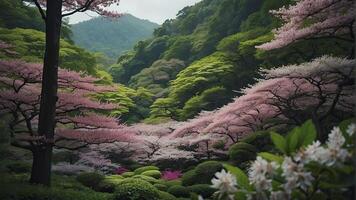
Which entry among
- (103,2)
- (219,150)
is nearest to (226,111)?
(219,150)

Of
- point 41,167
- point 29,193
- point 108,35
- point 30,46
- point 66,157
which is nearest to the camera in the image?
point 29,193

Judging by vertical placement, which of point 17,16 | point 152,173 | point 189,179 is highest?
point 17,16

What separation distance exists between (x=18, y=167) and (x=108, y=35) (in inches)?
3017

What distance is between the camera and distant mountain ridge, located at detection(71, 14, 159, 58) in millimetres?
82200

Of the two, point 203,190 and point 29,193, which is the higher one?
point 29,193

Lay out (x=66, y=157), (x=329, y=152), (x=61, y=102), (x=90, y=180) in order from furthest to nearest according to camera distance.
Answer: (x=66, y=157) → (x=90, y=180) → (x=61, y=102) → (x=329, y=152)

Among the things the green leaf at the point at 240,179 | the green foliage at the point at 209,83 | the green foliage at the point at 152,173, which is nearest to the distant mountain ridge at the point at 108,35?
the green foliage at the point at 209,83

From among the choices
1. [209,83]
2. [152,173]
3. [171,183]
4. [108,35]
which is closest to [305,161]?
[171,183]

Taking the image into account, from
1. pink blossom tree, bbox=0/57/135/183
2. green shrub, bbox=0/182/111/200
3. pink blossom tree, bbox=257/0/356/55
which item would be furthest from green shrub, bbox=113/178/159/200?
pink blossom tree, bbox=257/0/356/55

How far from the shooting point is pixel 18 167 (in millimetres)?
13570

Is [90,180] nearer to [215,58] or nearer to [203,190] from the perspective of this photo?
[203,190]

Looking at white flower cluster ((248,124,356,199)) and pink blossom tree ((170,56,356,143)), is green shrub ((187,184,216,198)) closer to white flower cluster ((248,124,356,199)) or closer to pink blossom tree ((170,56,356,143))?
pink blossom tree ((170,56,356,143))

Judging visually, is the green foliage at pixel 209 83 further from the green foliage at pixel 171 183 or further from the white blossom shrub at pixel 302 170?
the white blossom shrub at pixel 302 170

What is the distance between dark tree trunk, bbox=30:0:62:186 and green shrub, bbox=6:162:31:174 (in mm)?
3807
